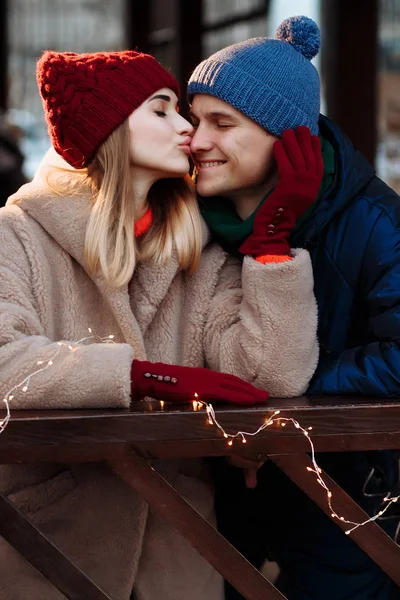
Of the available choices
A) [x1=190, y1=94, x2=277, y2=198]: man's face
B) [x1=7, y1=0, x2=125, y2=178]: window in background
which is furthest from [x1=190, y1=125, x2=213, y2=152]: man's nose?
[x1=7, y1=0, x2=125, y2=178]: window in background

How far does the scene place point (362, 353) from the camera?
172 centimetres

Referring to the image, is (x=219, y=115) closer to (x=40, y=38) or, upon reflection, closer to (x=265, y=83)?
(x=265, y=83)

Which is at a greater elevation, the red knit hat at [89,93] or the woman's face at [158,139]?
the red knit hat at [89,93]

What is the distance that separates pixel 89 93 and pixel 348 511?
3.11 feet

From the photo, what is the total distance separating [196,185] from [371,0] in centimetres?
339

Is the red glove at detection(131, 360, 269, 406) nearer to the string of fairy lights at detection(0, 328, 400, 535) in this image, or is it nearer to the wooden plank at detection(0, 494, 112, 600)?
the string of fairy lights at detection(0, 328, 400, 535)

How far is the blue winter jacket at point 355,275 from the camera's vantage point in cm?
169

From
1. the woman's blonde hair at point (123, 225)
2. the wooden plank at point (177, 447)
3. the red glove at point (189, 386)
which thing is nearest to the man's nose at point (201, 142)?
the woman's blonde hair at point (123, 225)

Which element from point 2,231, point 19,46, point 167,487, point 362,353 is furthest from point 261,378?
point 19,46

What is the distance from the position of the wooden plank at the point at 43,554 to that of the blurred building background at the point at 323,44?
3324 millimetres

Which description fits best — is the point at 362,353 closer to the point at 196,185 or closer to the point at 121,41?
the point at 196,185

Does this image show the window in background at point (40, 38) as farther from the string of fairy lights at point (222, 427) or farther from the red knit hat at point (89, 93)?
the string of fairy lights at point (222, 427)

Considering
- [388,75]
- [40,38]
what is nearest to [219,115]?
[388,75]

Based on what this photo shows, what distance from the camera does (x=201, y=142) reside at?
184cm
